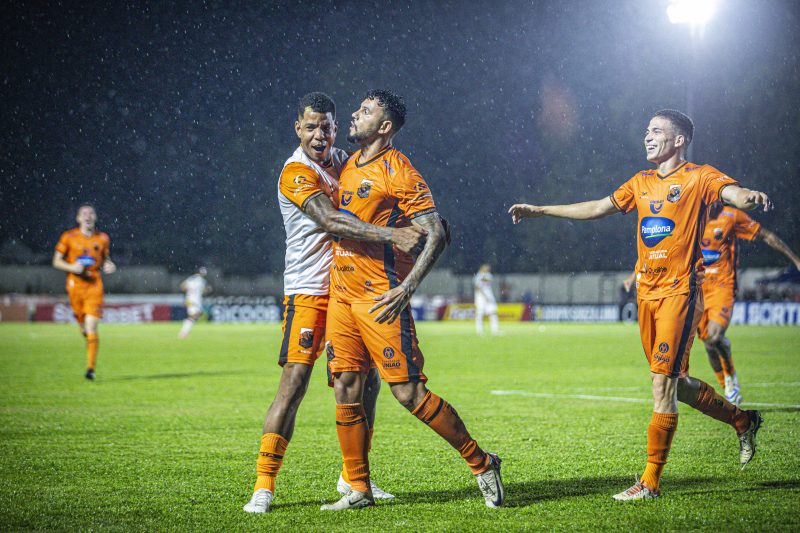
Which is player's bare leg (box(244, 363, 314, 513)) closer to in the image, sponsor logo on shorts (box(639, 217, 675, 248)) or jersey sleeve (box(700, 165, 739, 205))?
sponsor logo on shorts (box(639, 217, 675, 248))

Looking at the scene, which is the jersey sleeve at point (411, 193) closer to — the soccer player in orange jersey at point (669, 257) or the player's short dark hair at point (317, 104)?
the player's short dark hair at point (317, 104)

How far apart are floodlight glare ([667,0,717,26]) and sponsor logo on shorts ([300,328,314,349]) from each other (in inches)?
844

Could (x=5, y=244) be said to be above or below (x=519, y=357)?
above

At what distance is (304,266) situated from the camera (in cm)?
536

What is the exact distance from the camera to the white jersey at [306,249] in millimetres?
5320

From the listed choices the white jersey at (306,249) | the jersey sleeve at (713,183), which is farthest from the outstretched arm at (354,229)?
the jersey sleeve at (713,183)

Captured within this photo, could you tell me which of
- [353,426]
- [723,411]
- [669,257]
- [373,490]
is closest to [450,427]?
[353,426]

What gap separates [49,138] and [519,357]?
3190cm

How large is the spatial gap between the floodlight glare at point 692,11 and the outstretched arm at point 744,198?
795 inches

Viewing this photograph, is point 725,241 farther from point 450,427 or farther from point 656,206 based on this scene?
point 450,427

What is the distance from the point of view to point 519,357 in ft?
60.2

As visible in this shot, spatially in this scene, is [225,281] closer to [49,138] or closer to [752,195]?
[49,138]

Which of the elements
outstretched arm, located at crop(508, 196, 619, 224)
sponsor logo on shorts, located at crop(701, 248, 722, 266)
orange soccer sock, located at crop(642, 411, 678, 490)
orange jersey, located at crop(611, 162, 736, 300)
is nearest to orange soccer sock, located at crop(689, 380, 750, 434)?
orange soccer sock, located at crop(642, 411, 678, 490)

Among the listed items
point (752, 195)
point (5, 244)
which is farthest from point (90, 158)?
point (752, 195)
